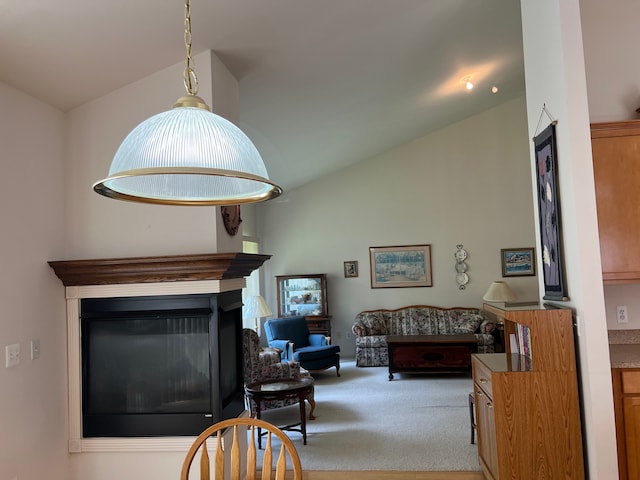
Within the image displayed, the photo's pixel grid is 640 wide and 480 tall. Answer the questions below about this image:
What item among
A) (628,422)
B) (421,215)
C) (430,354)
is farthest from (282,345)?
(628,422)

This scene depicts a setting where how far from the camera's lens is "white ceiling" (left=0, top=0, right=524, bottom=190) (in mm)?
2641

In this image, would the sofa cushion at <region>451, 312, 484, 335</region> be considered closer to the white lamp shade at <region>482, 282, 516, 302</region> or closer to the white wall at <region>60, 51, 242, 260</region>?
the white lamp shade at <region>482, 282, 516, 302</region>

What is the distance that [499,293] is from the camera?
295 inches

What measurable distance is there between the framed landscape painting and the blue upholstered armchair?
1.48 m

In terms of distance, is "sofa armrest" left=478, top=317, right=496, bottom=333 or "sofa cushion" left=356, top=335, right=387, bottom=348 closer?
"sofa armrest" left=478, top=317, right=496, bottom=333

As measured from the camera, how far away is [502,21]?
4.79 metres

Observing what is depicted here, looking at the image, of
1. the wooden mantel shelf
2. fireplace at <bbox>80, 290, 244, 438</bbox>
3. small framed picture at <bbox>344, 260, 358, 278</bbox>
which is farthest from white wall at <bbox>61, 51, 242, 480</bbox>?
small framed picture at <bbox>344, 260, 358, 278</bbox>

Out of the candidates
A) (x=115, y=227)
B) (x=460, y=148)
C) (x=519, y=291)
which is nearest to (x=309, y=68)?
(x=115, y=227)

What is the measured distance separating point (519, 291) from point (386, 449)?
4.76 metres

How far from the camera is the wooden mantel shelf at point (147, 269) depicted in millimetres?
3045

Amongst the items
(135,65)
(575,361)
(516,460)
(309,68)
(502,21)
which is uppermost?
(502,21)

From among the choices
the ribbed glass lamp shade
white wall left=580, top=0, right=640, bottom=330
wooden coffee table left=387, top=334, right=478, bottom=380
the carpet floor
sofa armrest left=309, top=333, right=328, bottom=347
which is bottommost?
the carpet floor

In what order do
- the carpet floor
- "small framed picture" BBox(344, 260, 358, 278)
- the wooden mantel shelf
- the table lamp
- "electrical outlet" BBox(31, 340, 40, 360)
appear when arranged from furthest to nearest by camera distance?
"small framed picture" BBox(344, 260, 358, 278), the table lamp, the carpet floor, the wooden mantel shelf, "electrical outlet" BBox(31, 340, 40, 360)

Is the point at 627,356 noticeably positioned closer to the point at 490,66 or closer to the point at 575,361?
the point at 575,361
